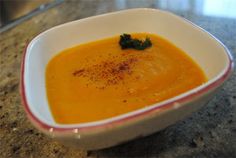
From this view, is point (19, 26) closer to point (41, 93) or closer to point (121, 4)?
point (121, 4)

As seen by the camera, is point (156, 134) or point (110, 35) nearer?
point (156, 134)

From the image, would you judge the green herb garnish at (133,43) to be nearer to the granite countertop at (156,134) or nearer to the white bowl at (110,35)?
the white bowl at (110,35)

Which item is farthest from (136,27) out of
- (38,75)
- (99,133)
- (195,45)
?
(99,133)

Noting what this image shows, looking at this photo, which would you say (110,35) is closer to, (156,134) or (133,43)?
(133,43)

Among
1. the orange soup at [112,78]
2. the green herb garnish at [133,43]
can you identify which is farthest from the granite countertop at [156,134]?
the green herb garnish at [133,43]

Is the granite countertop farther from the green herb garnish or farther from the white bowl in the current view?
the green herb garnish

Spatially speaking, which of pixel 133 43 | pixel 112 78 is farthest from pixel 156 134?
pixel 133 43
